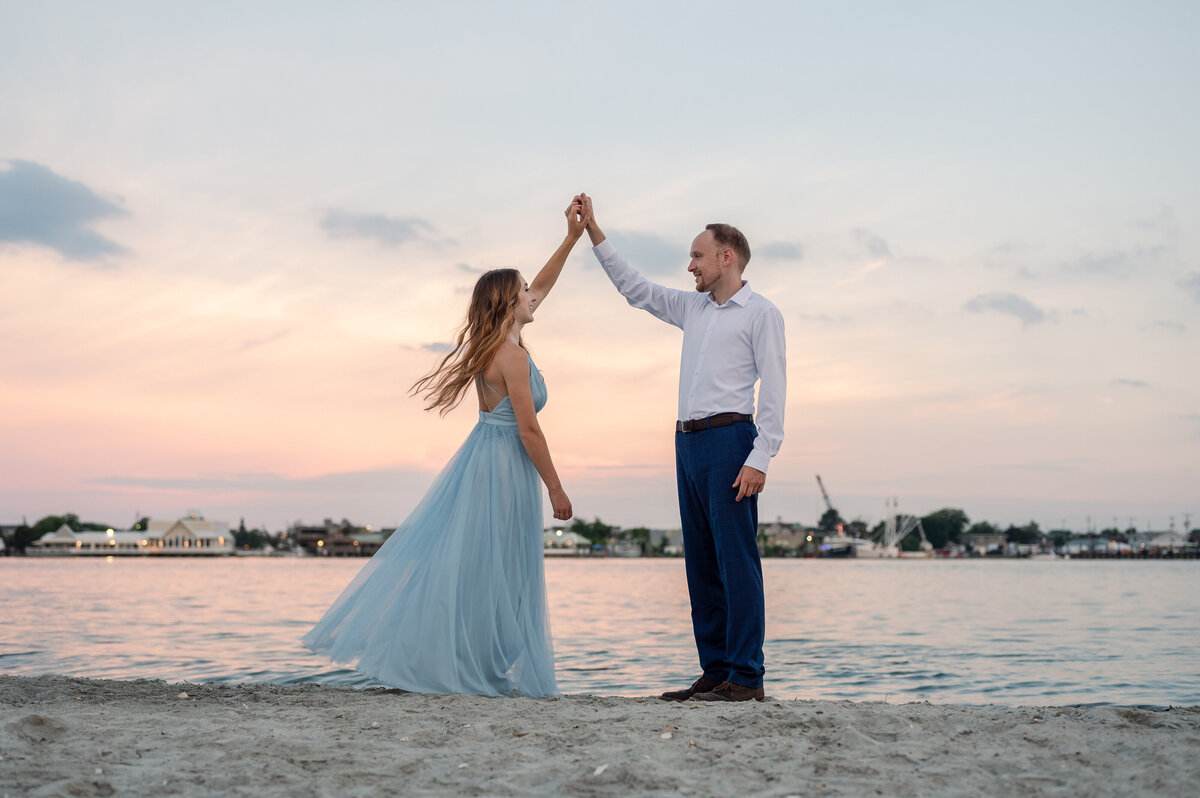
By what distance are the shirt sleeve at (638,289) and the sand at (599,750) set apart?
2336 millimetres

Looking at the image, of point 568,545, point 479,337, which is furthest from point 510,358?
point 568,545

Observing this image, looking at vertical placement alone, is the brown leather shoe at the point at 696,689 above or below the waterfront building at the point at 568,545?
above

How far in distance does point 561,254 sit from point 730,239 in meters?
1.08

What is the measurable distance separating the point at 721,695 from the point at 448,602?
1.52 m

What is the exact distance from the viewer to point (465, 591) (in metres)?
5.18

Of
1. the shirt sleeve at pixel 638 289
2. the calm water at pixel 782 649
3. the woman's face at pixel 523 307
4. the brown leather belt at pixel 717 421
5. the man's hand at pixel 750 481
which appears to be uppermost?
the shirt sleeve at pixel 638 289

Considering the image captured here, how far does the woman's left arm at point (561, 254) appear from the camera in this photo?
224 inches

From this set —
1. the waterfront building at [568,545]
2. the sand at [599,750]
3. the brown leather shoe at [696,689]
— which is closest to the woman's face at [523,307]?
the sand at [599,750]

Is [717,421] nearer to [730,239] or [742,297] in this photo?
[742,297]

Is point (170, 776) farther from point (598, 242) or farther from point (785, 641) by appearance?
point (785, 641)

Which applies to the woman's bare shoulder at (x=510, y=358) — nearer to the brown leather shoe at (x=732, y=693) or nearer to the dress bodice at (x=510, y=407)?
the dress bodice at (x=510, y=407)

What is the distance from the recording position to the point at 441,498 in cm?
546

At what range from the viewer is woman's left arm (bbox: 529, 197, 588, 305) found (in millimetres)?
5695

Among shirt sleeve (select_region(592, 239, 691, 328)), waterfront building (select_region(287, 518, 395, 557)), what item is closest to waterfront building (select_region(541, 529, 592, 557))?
waterfront building (select_region(287, 518, 395, 557))
